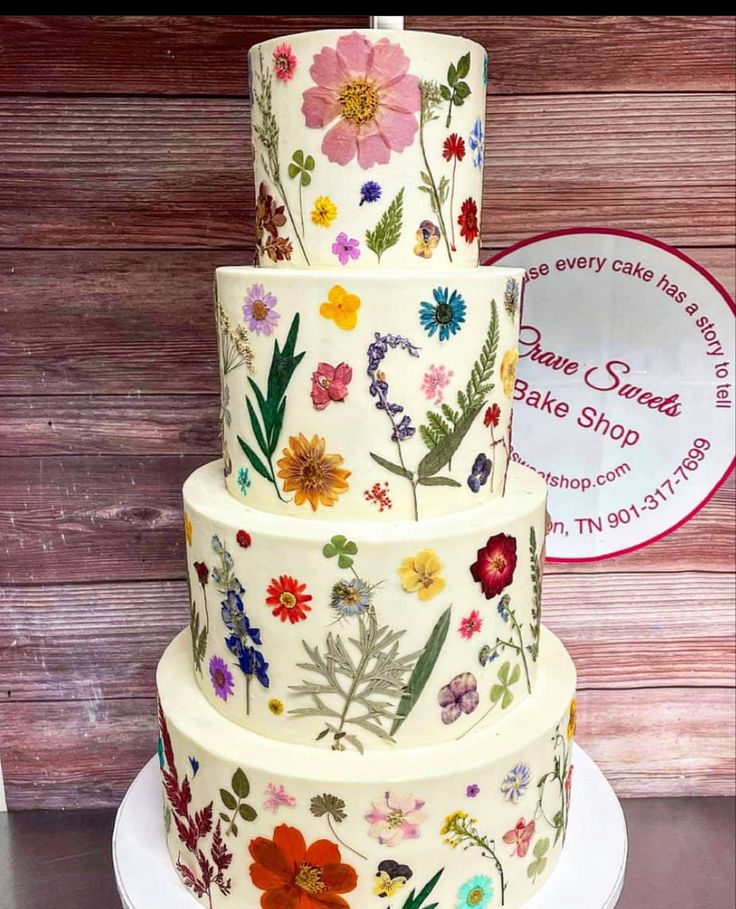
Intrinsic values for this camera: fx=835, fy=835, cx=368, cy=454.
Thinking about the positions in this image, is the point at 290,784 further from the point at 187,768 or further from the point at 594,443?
the point at 594,443

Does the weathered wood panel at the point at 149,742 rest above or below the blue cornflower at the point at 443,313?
below

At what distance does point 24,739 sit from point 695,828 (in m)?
1.20

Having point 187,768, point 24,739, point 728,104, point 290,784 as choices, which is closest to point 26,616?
point 24,739

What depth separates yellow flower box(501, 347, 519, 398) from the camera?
894 mm

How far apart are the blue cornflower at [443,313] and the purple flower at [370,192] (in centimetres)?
11

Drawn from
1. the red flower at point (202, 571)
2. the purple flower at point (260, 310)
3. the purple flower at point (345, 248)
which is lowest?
the red flower at point (202, 571)

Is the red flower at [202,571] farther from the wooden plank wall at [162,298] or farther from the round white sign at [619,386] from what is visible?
the round white sign at [619,386]

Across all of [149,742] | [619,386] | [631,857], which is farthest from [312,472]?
[631,857]

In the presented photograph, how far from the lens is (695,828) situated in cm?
148

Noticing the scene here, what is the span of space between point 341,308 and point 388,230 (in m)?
0.10

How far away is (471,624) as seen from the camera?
2.84 feet

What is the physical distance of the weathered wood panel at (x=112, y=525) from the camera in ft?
4.45

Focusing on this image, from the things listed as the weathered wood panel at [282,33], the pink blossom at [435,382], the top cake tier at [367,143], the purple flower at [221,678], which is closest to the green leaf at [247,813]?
the purple flower at [221,678]

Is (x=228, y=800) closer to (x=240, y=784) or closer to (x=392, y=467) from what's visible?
(x=240, y=784)
